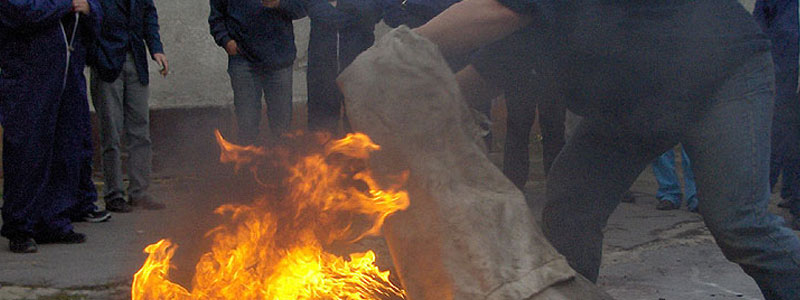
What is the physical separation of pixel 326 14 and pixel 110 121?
1669mm

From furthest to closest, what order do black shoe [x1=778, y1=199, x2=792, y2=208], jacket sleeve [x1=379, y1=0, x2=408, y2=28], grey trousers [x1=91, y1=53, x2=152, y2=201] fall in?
1. black shoe [x1=778, y1=199, x2=792, y2=208]
2. jacket sleeve [x1=379, y1=0, x2=408, y2=28]
3. grey trousers [x1=91, y1=53, x2=152, y2=201]

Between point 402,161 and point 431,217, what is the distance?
17 cm

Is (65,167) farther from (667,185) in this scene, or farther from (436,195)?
(667,185)

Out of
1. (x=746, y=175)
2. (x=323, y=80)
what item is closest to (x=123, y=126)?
(x=323, y=80)

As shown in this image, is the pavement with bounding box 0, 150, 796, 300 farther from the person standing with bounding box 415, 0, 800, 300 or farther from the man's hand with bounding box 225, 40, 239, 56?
the person standing with bounding box 415, 0, 800, 300

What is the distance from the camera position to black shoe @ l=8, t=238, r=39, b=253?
4.54m

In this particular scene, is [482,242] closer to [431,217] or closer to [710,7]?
[431,217]

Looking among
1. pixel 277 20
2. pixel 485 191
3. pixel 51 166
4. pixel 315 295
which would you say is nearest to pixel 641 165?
pixel 485 191

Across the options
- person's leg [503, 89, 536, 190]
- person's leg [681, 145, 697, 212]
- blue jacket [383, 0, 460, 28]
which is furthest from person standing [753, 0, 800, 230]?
blue jacket [383, 0, 460, 28]

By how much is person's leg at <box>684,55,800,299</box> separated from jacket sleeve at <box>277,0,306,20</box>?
401 cm

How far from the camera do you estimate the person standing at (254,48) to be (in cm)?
618

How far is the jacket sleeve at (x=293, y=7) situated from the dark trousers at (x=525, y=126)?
5.24ft

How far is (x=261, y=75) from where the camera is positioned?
6301 mm

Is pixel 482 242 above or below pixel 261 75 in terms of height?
above
